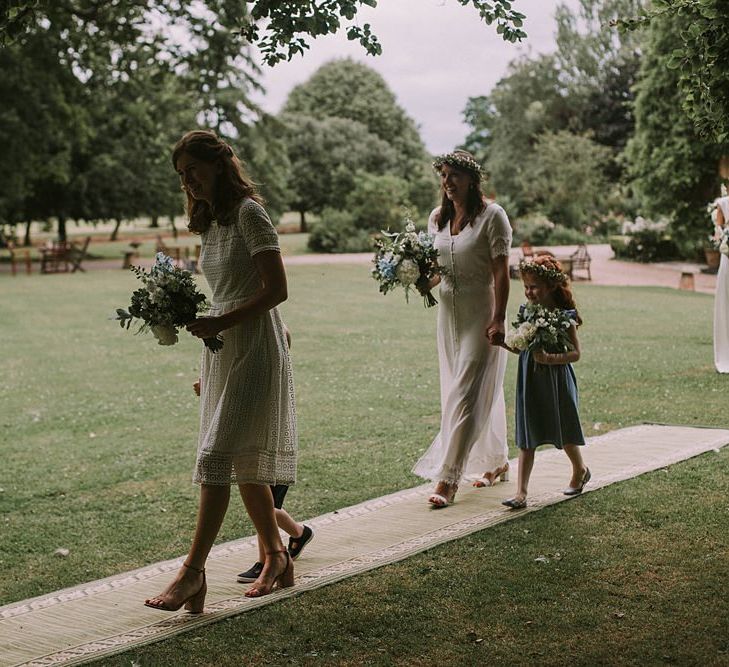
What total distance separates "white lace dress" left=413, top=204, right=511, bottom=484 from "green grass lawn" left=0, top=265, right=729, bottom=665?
725 mm

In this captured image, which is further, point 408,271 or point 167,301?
point 408,271

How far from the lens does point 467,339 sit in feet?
22.8

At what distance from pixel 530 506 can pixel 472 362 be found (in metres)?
1.01

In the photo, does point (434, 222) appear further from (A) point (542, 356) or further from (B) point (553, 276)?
(A) point (542, 356)

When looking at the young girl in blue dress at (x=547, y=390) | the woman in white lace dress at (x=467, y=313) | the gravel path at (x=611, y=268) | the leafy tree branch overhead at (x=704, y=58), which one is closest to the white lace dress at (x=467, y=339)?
the woman in white lace dress at (x=467, y=313)

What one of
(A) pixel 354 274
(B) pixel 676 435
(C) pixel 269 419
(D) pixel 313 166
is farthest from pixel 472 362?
(D) pixel 313 166

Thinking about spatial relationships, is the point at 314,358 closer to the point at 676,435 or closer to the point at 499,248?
the point at 676,435

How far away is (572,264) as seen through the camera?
103ft

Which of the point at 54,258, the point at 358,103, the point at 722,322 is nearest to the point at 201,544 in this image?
the point at 722,322

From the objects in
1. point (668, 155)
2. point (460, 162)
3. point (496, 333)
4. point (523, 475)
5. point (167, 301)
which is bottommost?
point (523, 475)

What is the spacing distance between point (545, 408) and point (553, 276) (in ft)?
2.85

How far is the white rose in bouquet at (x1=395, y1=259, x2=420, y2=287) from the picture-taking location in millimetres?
6906

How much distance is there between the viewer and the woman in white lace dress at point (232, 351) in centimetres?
478

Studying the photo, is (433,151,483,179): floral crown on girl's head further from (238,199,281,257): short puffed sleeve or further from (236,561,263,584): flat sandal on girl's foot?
(236,561,263,584): flat sandal on girl's foot
